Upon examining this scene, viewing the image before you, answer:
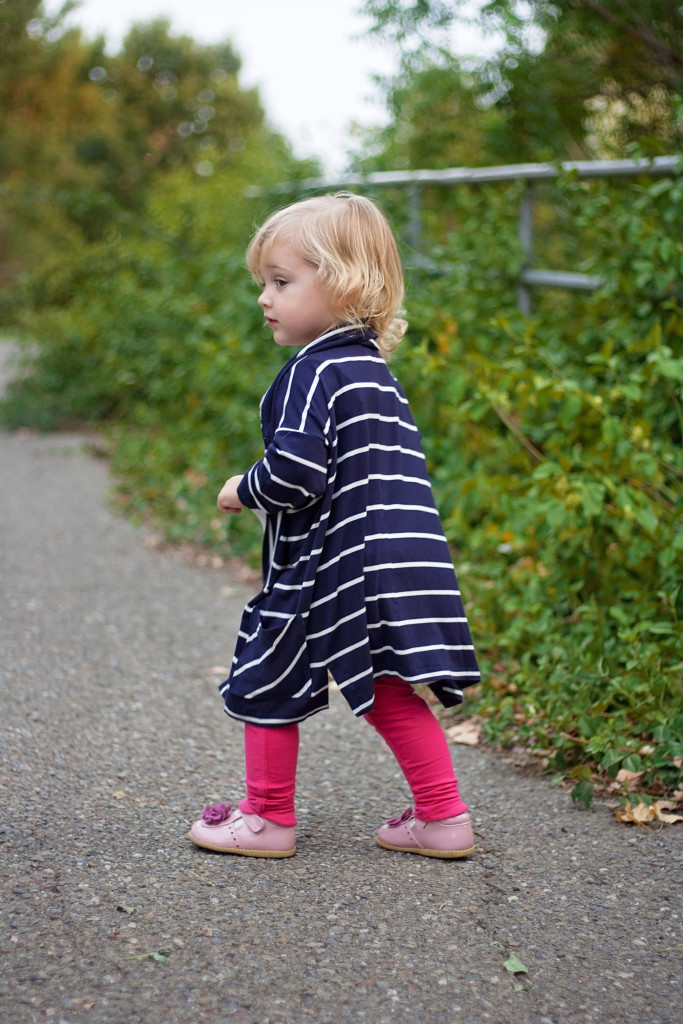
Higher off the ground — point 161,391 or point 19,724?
point 161,391

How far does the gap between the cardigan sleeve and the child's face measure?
5.2 inches

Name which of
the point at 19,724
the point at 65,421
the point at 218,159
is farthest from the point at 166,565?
the point at 218,159

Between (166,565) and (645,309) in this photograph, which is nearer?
(645,309)

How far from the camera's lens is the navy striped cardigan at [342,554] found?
2309 millimetres

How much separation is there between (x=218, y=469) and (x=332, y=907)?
383cm

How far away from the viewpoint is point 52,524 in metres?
5.77

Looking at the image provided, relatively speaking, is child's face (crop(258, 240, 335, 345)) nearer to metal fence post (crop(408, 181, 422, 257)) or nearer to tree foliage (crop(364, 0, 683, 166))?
tree foliage (crop(364, 0, 683, 166))

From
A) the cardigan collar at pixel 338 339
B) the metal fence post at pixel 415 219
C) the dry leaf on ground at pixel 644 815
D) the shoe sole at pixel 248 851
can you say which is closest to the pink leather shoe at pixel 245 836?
the shoe sole at pixel 248 851

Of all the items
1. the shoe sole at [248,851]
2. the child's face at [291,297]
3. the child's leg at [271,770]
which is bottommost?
the shoe sole at [248,851]

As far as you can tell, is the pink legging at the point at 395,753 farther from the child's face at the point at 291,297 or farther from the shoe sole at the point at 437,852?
the child's face at the point at 291,297

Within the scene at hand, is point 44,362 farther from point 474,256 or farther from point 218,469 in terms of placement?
point 474,256

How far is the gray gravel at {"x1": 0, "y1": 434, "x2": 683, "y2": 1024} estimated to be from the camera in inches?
76.6

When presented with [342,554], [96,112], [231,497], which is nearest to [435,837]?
[342,554]

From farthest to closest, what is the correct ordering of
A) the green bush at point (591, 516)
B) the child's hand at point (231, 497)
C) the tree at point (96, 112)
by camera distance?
1. the tree at point (96, 112)
2. the green bush at point (591, 516)
3. the child's hand at point (231, 497)
